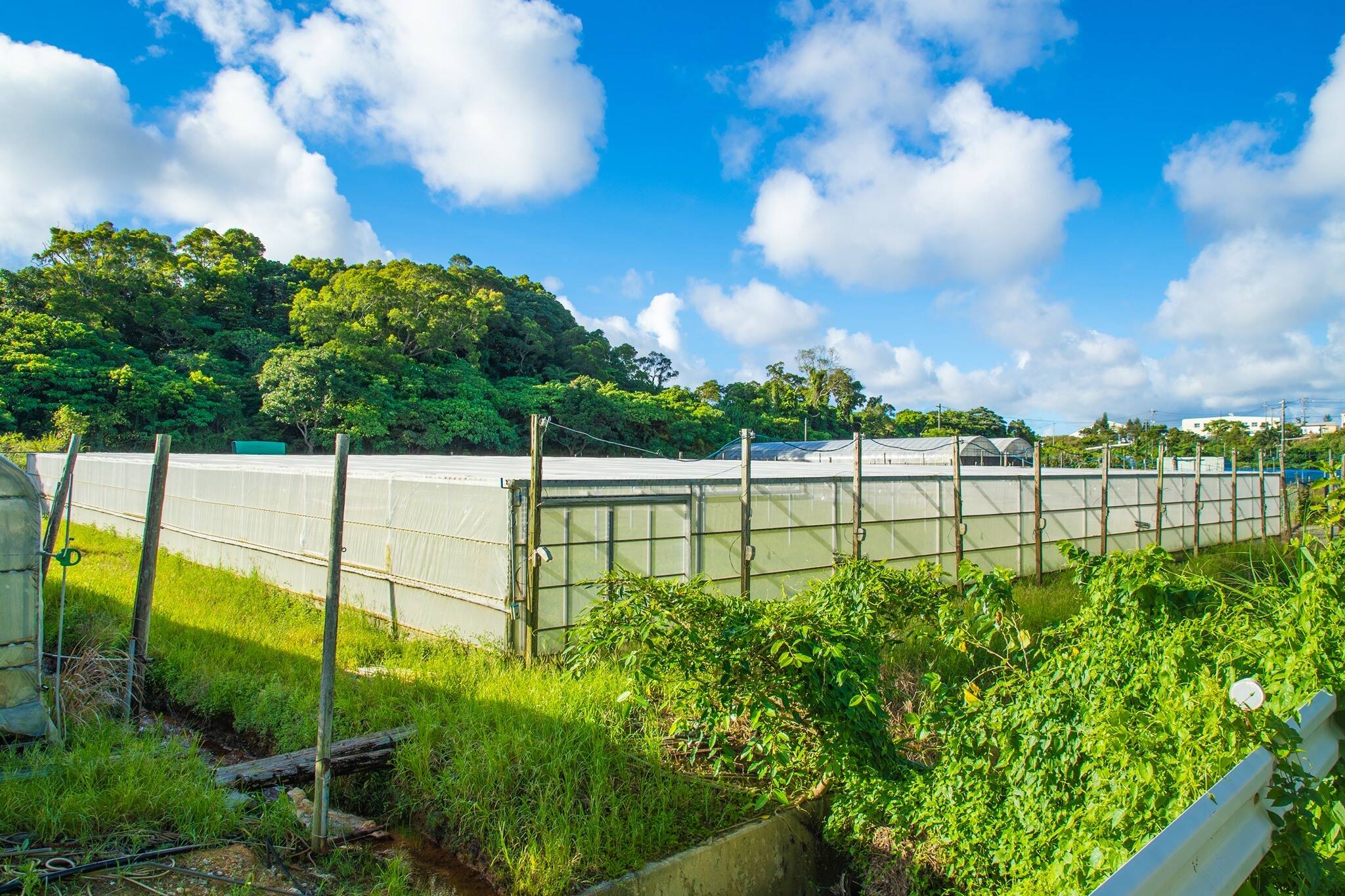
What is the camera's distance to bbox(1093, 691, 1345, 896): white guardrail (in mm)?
1307

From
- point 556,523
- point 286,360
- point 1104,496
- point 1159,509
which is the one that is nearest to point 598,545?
point 556,523

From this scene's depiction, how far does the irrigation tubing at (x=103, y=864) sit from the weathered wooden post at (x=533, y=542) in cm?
371

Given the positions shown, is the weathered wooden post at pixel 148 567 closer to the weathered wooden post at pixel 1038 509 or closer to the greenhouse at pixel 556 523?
the greenhouse at pixel 556 523

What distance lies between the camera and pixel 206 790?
4109mm

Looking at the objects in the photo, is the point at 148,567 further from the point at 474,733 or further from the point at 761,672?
A: the point at 761,672

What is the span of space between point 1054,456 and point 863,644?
178ft

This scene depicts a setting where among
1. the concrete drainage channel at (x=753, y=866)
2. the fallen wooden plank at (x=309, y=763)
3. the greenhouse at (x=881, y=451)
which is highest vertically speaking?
the greenhouse at (x=881, y=451)

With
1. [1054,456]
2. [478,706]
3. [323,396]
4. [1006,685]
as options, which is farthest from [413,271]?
[1054,456]

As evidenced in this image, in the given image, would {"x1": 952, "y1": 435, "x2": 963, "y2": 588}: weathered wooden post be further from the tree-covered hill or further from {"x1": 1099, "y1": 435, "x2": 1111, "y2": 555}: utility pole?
the tree-covered hill

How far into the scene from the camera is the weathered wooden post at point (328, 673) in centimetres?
402

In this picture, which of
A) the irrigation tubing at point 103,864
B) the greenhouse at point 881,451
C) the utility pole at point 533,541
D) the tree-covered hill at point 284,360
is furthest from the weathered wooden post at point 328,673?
the tree-covered hill at point 284,360

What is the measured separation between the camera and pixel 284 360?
92.8ft

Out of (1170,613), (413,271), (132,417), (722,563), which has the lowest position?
(722,563)

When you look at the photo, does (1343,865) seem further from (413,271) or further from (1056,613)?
(413,271)
